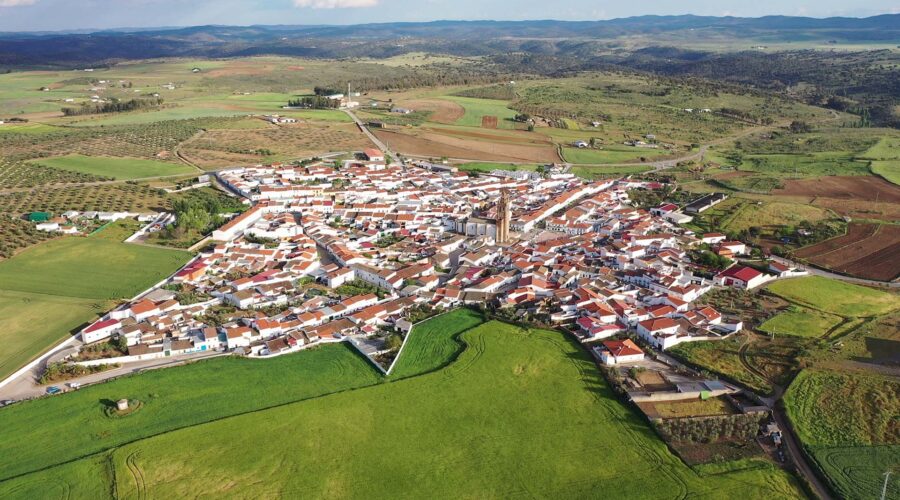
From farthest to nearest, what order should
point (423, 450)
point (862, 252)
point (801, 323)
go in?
point (862, 252), point (801, 323), point (423, 450)

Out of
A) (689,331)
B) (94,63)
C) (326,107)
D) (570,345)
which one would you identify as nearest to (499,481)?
(570,345)

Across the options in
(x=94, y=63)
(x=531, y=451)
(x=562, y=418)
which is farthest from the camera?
(x=94, y=63)

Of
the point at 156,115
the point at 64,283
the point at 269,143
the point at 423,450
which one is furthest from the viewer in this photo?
the point at 156,115

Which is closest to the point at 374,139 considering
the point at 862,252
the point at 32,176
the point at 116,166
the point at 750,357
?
the point at 116,166

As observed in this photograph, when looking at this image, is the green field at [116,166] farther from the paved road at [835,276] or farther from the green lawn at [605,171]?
the paved road at [835,276]

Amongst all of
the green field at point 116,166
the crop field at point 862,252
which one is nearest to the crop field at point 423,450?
the crop field at point 862,252

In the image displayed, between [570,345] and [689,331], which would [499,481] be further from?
[689,331]

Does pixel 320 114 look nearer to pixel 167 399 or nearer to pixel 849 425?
pixel 167 399
